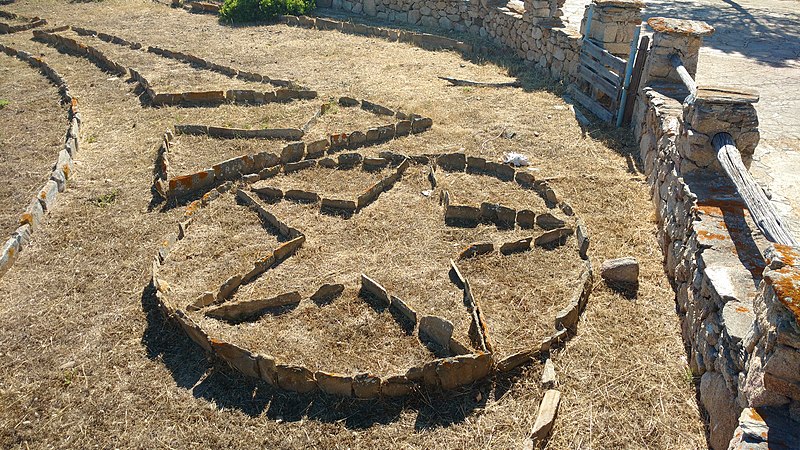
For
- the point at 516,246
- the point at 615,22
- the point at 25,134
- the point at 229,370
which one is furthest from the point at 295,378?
the point at 615,22

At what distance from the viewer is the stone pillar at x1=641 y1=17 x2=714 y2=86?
9219 mm

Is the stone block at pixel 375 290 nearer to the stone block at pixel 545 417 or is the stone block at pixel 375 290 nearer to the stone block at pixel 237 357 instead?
the stone block at pixel 237 357

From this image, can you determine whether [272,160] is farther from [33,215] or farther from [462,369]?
[462,369]

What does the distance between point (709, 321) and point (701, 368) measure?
0.44 meters

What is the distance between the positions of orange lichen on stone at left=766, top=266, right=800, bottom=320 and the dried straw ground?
177 cm

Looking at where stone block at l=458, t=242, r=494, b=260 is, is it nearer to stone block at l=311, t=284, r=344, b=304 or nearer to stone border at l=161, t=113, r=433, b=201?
stone block at l=311, t=284, r=344, b=304

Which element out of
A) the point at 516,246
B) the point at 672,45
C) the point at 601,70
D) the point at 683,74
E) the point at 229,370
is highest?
the point at 672,45

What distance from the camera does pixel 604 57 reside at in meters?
11.5

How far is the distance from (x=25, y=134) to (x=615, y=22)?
10.9 meters

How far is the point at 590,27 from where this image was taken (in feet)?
39.8

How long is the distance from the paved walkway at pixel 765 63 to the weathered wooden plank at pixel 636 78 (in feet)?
4.19

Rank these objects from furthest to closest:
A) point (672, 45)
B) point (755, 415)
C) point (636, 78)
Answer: point (636, 78) < point (672, 45) < point (755, 415)

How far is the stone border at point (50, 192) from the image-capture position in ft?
25.9

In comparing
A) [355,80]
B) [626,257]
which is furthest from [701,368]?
[355,80]
